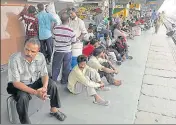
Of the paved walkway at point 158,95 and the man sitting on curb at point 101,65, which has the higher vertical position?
the man sitting on curb at point 101,65

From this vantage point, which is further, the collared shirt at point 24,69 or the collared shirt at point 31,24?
the collared shirt at point 31,24

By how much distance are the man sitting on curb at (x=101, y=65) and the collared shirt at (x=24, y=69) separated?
1.53 meters

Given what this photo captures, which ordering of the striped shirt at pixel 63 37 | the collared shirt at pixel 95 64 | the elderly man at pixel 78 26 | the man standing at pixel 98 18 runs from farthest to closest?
the man standing at pixel 98 18 < the elderly man at pixel 78 26 < the collared shirt at pixel 95 64 < the striped shirt at pixel 63 37

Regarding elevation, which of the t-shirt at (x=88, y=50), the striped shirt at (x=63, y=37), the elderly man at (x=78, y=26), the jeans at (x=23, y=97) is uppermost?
the elderly man at (x=78, y=26)

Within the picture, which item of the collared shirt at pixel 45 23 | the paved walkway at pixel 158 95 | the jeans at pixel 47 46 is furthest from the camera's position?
the jeans at pixel 47 46

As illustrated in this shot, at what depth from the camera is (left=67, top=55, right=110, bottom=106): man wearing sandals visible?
3605 millimetres

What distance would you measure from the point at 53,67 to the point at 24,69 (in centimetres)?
161

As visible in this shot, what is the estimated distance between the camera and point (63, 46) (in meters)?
4.20

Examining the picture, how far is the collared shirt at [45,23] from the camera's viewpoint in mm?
4992

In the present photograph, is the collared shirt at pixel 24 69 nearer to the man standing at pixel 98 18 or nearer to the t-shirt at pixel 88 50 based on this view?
the t-shirt at pixel 88 50

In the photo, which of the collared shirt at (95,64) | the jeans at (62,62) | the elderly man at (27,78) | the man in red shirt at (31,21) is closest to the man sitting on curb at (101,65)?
the collared shirt at (95,64)

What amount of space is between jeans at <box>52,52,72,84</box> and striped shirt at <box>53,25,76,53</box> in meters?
0.10

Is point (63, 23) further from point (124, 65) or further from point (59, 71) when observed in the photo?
point (124, 65)

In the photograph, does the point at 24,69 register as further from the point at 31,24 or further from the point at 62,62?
the point at 31,24
